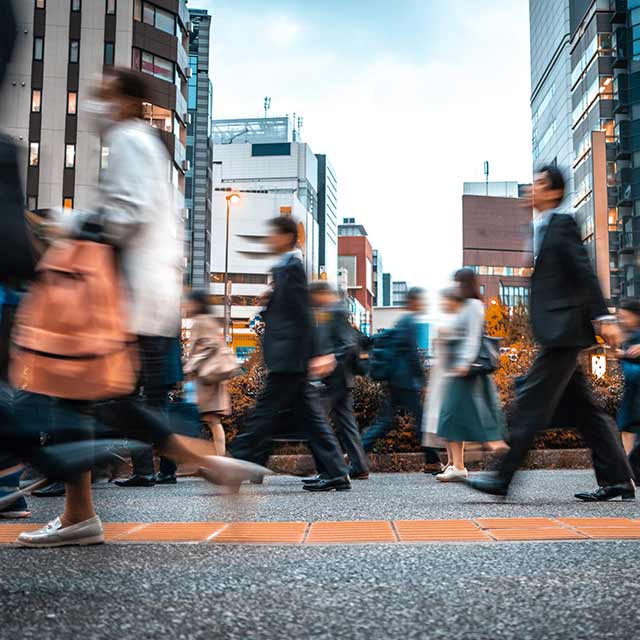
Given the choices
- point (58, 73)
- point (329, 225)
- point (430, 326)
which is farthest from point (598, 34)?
point (329, 225)

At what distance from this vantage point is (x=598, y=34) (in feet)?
248

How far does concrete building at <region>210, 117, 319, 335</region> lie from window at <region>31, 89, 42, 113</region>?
55166mm

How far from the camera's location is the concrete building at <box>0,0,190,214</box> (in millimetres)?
50969

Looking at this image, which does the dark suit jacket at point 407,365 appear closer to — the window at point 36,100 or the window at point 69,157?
the window at point 69,157

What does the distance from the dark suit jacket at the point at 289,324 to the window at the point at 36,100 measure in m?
49.6

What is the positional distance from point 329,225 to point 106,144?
590ft

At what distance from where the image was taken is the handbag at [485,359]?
7.47 meters

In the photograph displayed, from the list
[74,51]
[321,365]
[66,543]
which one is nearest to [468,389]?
[321,365]

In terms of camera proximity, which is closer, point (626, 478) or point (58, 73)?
point (626, 478)

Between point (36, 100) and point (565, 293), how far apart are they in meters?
51.0

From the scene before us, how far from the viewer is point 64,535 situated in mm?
3680

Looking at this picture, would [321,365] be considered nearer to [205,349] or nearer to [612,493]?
[205,349]

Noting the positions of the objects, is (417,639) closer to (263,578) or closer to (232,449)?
(263,578)

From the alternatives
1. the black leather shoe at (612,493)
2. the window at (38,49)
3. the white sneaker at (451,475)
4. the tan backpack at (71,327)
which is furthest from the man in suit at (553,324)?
the window at (38,49)
